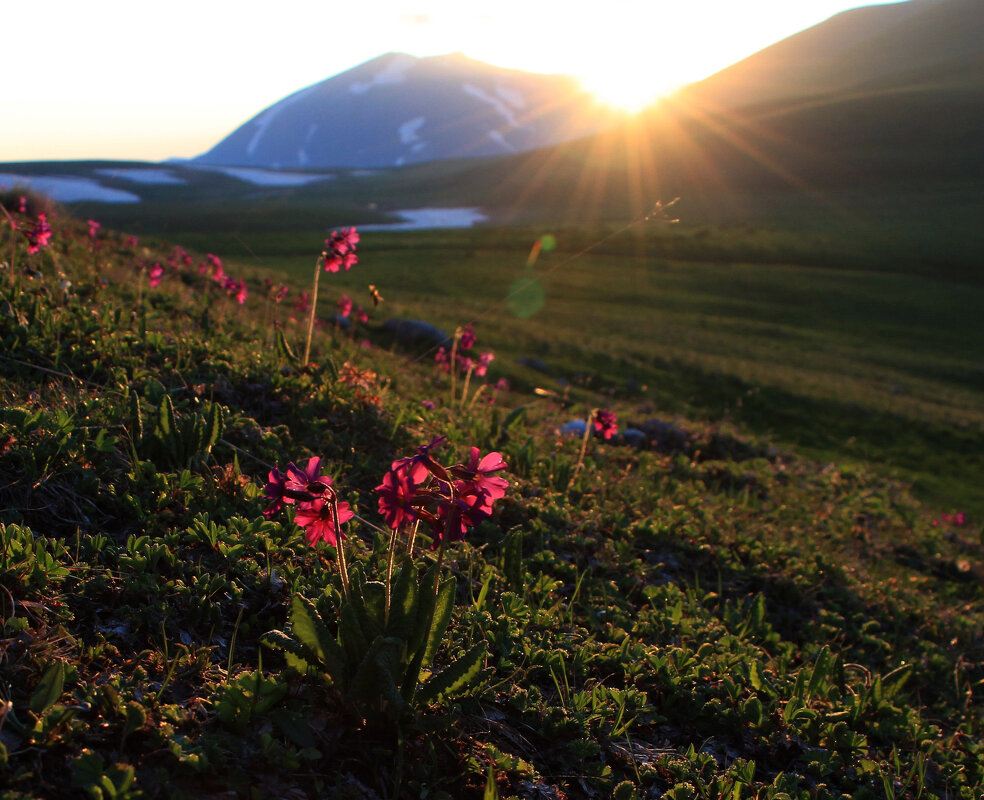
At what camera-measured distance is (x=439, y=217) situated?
318ft

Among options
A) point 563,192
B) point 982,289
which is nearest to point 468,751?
point 982,289

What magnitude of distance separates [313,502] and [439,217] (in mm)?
99055

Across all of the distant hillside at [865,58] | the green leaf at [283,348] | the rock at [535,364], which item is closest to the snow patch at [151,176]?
the distant hillside at [865,58]

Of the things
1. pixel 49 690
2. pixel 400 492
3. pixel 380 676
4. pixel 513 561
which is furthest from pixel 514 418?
pixel 49 690

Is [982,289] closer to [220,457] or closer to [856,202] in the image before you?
[856,202]

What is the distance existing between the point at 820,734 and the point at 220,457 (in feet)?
13.1

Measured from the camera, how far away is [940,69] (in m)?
117

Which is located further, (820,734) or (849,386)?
(849,386)

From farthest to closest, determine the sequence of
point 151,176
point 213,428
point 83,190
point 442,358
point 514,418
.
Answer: point 151,176 < point 83,190 < point 442,358 < point 514,418 < point 213,428

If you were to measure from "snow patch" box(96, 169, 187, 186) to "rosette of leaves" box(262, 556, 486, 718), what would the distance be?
151340 millimetres

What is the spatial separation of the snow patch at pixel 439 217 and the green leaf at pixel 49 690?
82489mm

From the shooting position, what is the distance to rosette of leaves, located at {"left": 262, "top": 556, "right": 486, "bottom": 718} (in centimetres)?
238

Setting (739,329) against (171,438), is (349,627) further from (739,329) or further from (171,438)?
(739,329)

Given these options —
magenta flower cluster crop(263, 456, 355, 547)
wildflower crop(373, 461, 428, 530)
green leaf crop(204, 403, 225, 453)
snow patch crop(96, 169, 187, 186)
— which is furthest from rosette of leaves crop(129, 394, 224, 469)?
snow patch crop(96, 169, 187, 186)
